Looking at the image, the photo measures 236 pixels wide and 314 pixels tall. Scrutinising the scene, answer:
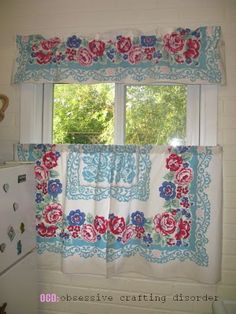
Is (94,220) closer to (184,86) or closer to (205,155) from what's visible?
(205,155)

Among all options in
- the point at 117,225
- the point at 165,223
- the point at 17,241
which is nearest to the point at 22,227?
the point at 17,241

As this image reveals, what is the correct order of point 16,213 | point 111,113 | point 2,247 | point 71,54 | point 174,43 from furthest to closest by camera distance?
point 111,113, point 71,54, point 174,43, point 16,213, point 2,247

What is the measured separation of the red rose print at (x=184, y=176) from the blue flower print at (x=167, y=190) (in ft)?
0.17

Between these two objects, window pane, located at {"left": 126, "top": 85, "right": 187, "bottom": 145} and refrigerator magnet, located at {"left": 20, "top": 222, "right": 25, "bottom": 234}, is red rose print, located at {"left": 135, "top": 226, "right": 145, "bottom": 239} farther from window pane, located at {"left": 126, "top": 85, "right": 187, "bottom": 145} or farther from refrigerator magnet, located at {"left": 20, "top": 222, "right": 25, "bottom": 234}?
refrigerator magnet, located at {"left": 20, "top": 222, "right": 25, "bottom": 234}

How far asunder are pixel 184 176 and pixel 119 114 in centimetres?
55

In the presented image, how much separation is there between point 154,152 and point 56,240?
0.80 meters

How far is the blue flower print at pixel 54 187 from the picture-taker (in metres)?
1.73

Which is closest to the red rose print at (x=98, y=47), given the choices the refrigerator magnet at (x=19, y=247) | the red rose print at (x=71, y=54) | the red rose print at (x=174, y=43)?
the red rose print at (x=71, y=54)

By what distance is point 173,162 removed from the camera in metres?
1.62

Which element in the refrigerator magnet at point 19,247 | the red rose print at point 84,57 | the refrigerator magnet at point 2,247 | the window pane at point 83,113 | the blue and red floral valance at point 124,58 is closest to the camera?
the refrigerator magnet at point 2,247

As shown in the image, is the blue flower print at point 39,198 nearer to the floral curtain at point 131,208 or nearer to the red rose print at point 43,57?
the floral curtain at point 131,208

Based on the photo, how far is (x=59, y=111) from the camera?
1.87 metres

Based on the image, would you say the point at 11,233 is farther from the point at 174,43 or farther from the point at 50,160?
the point at 174,43

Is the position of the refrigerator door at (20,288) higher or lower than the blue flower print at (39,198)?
lower
